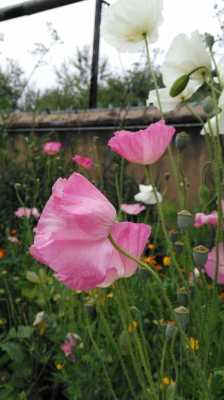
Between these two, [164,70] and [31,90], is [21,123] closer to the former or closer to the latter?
[31,90]

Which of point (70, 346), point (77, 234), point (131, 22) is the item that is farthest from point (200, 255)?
point (70, 346)

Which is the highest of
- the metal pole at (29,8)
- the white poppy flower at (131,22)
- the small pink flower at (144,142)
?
the metal pole at (29,8)

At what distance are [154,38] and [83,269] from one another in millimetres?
463

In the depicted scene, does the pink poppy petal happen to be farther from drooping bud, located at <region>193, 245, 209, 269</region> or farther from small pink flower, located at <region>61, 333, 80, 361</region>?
small pink flower, located at <region>61, 333, 80, 361</region>

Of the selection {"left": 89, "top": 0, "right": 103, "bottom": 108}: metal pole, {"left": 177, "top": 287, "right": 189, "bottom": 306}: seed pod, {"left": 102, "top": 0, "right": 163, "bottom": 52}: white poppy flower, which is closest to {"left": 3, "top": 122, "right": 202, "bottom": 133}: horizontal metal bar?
{"left": 89, "top": 0, "right": 103, "bottom": 108}: metal pole

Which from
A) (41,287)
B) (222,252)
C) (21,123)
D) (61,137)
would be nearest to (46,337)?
(41,287)

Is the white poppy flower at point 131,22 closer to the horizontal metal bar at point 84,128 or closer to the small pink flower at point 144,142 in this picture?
the small pink flower at point 144,142

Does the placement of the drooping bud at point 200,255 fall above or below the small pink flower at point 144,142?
below

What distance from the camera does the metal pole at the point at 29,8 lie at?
1.30m

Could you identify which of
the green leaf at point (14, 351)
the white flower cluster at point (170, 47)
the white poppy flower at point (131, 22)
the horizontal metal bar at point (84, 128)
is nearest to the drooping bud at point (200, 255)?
the white flower cluster at point (170, 47)

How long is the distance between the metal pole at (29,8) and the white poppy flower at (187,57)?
550mm

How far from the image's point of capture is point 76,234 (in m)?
0.47

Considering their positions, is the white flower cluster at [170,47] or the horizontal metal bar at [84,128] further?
the horizontal metal bar at [84,128]

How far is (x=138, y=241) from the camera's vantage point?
57 cm
